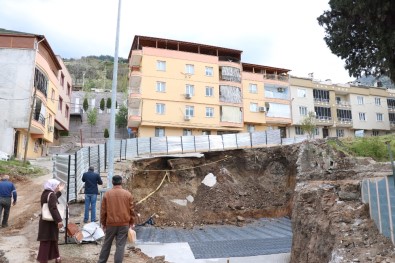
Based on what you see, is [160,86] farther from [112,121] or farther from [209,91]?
[112,121]

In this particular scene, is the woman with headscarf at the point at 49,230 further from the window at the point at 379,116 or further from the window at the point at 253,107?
the window at the point at 379,116

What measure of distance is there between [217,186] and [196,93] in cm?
1707

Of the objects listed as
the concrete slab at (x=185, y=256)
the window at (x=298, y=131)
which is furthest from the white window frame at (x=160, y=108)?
the concrete slab at (x=185, y=256)

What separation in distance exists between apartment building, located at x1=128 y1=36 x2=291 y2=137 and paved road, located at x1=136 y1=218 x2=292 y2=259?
19176 millimetres

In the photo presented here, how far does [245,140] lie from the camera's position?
29594 millimetres

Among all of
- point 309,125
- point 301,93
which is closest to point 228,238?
point 309,125

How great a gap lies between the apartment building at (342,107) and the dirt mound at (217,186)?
2018 centimetres

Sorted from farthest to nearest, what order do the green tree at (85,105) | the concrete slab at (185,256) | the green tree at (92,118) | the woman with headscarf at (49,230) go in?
1. the green tree at (85,105)
2. the green tree at (92,118)
3. the concrete slab at (185,256)
4. the woman with headscarf at (49,230)

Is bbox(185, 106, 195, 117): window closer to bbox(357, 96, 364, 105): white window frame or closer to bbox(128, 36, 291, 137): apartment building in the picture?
bbox(128, 36, 291, 137): apartment building

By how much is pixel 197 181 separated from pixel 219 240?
9463 millimetres

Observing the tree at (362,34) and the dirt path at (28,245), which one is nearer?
the dirt path at (28,245)

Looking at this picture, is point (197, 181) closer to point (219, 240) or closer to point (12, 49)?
point (219, 240)

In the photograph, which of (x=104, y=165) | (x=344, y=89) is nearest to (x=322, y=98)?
(x=344, y=89)

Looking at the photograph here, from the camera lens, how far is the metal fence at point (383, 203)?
643 cm
